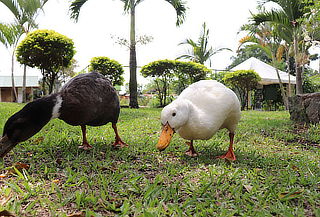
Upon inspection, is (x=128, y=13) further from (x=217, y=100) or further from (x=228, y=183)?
(x=228, y=183)

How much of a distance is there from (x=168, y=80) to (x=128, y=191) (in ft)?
34.2

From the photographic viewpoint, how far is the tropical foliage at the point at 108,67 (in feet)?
36.0

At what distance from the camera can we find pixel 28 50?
870 cm

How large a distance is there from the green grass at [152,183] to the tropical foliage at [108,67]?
8087 mm

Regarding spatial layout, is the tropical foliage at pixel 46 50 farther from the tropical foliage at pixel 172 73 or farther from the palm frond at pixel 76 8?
the tropical foliage at pixel 172 73

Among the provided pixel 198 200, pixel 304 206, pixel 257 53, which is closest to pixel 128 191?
pixel 198 200

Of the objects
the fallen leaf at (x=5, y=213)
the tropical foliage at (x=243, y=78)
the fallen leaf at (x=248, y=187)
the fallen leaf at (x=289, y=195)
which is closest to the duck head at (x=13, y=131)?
the fallen leaf at (x=5, y=213)

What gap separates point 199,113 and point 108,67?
30.4 ft

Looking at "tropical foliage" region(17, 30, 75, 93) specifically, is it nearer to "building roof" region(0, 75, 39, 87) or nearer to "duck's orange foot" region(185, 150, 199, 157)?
"duck's orange foot" region(185, 150, 199, 157)

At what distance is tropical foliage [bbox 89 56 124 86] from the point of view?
11.0 m

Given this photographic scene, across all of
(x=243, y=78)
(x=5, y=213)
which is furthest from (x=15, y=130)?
(x=243, y=78)

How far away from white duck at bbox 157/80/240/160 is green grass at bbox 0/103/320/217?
328 millimetres

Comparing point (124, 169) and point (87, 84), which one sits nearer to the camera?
point (124, 169)

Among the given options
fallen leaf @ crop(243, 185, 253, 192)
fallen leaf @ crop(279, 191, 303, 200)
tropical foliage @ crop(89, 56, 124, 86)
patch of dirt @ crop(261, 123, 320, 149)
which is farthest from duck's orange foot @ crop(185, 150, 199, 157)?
tropical foliage @ crop(89, 56, 124, 86)
